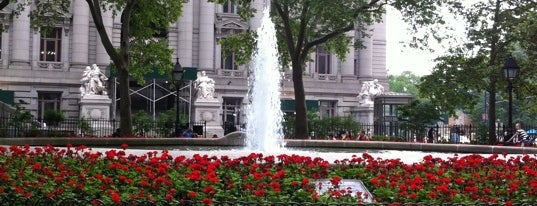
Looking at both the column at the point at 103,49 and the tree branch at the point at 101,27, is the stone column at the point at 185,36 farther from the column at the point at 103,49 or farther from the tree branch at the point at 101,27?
the tree branch at the point at 101,27

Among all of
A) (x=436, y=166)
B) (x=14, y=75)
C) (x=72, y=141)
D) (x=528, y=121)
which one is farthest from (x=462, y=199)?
(x=528, y=121)

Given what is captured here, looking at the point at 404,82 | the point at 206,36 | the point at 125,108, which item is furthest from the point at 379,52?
the point at 404,82

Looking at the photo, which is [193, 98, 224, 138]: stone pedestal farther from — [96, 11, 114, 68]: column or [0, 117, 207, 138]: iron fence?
[96, 11, 114, 68]: column

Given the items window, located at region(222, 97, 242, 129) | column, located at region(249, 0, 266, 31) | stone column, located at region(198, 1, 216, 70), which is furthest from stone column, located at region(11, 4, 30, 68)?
column, located at region(249, 0, 266, 31)

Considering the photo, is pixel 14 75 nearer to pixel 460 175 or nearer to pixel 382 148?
pixel 382 148

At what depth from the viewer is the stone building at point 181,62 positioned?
53.6m

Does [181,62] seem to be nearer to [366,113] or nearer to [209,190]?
[366,113]

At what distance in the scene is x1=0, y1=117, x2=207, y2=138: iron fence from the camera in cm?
2866

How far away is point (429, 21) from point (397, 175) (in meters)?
18.8

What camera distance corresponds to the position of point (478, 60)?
34.9 meters

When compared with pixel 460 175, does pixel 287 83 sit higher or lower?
higher

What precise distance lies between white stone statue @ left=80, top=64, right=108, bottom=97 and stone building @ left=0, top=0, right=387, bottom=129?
14.8 feet

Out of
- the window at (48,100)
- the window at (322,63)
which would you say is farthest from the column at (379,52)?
the window at (48,100)

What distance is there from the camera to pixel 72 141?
2275cm
